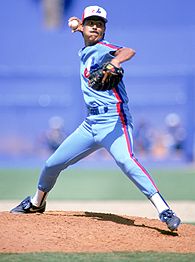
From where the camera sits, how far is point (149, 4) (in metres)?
24.1

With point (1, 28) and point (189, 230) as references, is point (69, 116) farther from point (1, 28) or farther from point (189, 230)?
point (189, 230)

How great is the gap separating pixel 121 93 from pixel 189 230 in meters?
1.28

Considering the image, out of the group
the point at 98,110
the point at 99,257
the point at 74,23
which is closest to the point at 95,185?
the point at 74,23

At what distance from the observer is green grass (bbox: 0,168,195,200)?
987cm

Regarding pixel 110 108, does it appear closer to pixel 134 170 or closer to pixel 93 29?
pixel 134 170

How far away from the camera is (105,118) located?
19.0 ft

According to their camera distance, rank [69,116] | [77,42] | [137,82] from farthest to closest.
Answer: [77,42] < [137,82] < [69,116]

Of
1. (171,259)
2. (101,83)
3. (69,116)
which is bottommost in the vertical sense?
(171,259)

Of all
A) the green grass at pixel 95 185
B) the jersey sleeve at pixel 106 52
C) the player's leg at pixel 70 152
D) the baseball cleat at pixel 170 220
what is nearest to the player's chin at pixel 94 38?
the jersey sleeve at pixel 106 52

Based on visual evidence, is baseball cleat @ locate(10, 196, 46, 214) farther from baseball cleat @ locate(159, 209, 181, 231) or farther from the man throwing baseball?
baseball cleat @ locate(159, 209, 181, 231)

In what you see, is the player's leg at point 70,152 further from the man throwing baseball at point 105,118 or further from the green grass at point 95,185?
the green grass at point 95,185

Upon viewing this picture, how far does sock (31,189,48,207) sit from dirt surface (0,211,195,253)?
0.18 m

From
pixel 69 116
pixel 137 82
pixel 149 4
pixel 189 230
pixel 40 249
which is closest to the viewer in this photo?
pixel 40 249

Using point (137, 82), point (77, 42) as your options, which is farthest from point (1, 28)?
point (137, 82)
